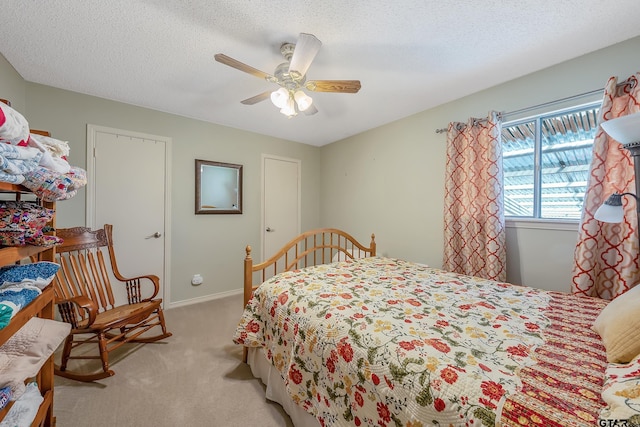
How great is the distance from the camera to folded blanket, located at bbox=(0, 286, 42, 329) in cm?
76

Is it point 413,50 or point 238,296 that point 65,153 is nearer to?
point 413,50

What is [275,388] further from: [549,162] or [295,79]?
[549,162]

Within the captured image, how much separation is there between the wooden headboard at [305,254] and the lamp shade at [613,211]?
182 cm

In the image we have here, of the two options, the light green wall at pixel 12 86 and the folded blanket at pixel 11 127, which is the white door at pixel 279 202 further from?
the folded blanket at pixel 11 127

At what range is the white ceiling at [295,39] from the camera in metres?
1.43

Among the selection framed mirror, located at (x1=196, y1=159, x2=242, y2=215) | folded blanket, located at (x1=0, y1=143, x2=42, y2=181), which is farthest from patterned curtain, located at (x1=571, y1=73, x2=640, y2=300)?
framed mirror, located at (x1=196, y1=159, x2=242, y2=215)

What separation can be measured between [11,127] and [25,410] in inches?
43.9

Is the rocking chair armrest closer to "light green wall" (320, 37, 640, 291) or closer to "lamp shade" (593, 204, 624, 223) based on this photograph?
"light green wall" (320, 37, 640, 291)

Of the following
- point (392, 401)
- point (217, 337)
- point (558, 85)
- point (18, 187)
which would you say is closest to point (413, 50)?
point (558, 85)

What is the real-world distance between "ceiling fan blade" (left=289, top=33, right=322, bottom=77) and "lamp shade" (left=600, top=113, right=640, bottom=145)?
1.56 meters

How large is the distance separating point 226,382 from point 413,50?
9.01ft

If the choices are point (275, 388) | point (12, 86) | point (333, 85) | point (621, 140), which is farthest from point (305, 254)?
point (12, 86)

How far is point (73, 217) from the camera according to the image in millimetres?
2461

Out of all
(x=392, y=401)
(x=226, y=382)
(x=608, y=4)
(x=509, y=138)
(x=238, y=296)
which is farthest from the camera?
(x=238, y=296)
